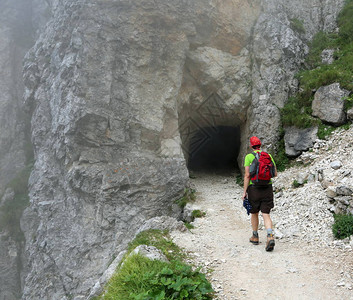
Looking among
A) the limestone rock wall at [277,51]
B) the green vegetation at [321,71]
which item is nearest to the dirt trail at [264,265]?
the green vegetation at [321,71]

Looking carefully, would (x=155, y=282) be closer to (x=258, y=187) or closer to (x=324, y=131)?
(x=258, y=187)

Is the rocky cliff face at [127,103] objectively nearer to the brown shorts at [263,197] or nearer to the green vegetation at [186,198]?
the green vegetation at [186,198]

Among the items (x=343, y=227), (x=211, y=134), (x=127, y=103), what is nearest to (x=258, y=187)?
(x=343, y=227)

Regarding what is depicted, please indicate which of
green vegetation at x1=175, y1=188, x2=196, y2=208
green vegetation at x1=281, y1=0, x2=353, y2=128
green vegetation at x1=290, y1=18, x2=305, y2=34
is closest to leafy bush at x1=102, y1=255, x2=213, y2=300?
green vegetation at x1=175, y1=188, x2=196, y2=208

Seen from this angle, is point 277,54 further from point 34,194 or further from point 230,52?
point 34,194

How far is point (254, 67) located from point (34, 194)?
11.5m

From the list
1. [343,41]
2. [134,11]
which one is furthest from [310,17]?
[134,11]

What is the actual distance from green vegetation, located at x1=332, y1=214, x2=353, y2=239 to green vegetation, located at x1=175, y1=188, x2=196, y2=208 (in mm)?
5655

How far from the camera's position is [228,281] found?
418 cm

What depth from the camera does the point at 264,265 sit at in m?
4.62

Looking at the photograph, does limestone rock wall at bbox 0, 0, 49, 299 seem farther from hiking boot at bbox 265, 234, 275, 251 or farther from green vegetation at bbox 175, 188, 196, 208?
hiking boot at bbox 265, 234, 275, 251

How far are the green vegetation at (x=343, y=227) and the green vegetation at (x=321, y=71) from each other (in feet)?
17.5

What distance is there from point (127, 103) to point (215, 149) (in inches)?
351

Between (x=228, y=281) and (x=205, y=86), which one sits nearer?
(x=228, y=281)
